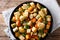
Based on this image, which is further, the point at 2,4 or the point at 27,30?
the point at 2,4

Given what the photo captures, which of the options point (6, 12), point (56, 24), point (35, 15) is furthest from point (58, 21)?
point (6, 12)

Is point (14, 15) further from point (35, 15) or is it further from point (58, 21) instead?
point (58, 21)

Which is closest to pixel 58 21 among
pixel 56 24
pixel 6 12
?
pixel 56 24

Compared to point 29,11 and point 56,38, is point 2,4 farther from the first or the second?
point 56,38

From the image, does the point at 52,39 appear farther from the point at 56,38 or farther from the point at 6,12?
the point at 6,12

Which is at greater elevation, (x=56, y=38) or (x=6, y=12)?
(x=6, y=12)

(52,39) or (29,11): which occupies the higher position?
(29,11)

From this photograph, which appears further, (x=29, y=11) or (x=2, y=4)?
(x=2, y=4)

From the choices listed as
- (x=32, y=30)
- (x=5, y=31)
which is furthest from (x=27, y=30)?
(x=5, y=31)
